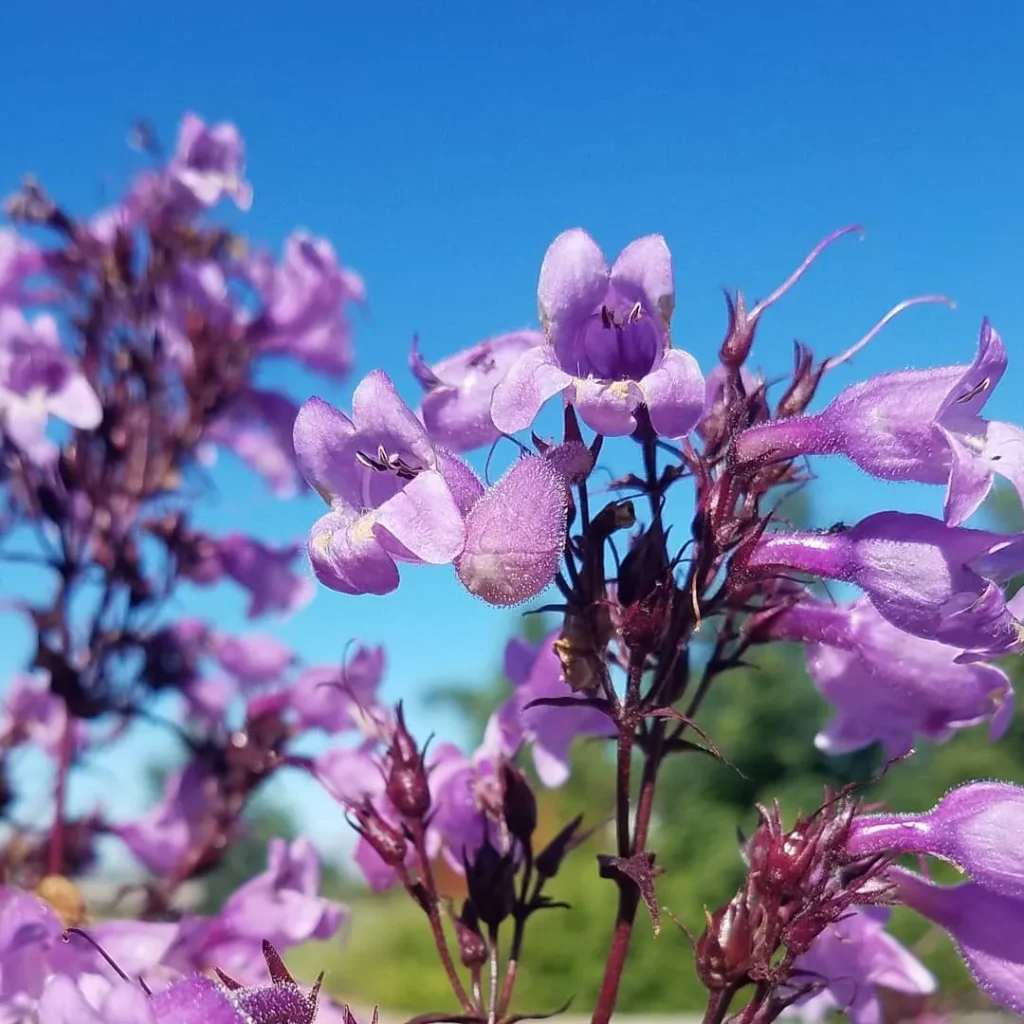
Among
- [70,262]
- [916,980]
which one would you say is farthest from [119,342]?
[916,980]

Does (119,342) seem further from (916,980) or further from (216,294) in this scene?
(916,980)

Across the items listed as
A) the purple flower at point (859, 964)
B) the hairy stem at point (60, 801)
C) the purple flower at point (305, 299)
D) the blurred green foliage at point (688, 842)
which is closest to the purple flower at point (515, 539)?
the purple flower at point (859, 964)

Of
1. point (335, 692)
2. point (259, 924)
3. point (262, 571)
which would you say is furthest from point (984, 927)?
point (262, 571)

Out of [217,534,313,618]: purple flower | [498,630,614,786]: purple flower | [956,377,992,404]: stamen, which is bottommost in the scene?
[498,630,614,786]: purple flower

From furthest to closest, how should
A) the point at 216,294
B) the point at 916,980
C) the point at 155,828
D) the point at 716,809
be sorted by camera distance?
the point at 716,809 → the point at 216,294 → the point at 155,828 → the point at 916,980

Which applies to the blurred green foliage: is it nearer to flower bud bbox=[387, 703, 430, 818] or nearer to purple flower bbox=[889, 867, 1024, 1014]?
purple flower bbox=[889, 867, 1024, 1014]

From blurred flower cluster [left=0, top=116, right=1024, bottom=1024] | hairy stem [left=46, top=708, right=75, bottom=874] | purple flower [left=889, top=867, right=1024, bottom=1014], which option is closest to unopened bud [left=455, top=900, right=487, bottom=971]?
blurred flower cluster [left=0, top=116, right=1024, bottom=1024]
